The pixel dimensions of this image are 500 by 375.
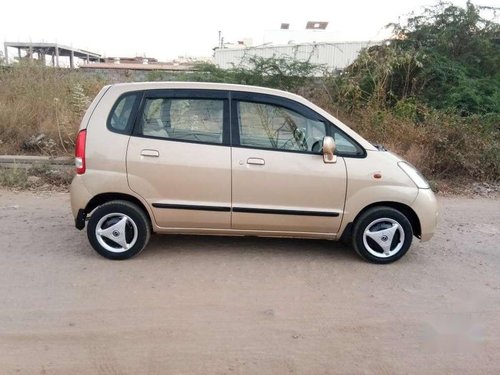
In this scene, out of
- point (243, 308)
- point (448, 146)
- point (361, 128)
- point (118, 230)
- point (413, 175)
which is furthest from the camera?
point (361, 128)

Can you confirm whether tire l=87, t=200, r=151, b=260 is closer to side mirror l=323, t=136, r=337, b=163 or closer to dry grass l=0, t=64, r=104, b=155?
side mirror l=323, t=136, r=337, b=163

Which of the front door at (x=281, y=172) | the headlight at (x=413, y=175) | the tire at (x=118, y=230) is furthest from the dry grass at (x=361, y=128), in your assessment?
the tire at (x=118, y=230)

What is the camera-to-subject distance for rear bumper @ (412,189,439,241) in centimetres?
458

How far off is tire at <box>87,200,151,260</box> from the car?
10 millimetres

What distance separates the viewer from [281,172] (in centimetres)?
444

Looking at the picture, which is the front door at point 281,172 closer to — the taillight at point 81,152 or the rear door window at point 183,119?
the rear door window at point 183,119

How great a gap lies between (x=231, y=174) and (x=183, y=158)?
1.62 ft

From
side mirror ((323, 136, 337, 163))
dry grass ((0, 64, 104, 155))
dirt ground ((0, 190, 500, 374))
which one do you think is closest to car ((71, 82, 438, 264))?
side mirror ((323, 136, 337, 163))

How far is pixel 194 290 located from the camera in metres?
3.96

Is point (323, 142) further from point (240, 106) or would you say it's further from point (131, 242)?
point (131, 242)

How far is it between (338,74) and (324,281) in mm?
8660

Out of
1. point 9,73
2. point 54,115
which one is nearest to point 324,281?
point 54,115

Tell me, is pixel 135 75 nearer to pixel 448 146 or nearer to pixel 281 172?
pixel 448 146

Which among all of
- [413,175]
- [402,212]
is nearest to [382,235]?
[402,212]
